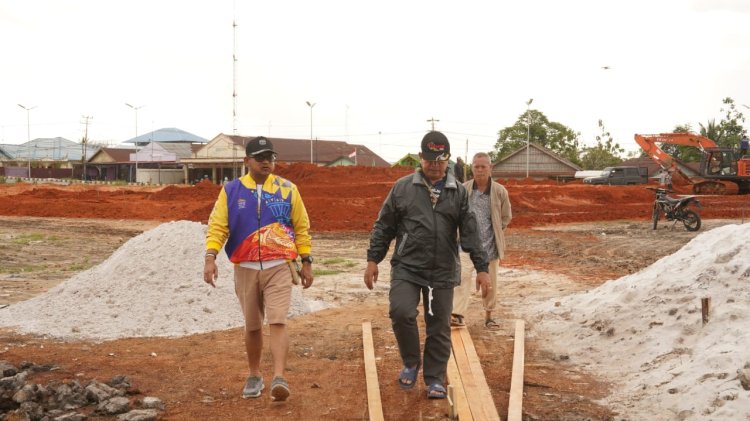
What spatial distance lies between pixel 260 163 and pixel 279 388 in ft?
5.06

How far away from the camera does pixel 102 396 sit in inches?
218

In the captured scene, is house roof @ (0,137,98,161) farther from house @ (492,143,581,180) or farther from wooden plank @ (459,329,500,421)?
wooden plank @ (459,329,500,421)

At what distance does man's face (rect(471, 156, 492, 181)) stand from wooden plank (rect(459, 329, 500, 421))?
1.84 meters

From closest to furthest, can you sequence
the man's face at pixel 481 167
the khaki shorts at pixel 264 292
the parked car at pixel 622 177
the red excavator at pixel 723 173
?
the khaki shorts at pixel 264 292 → the man's face at pixel 481 167 → the red excavator at pixel 723 173 → the parked car at pixel 622 177

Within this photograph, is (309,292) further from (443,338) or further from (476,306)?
(443,338)

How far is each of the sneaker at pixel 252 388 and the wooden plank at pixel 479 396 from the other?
4.91ft

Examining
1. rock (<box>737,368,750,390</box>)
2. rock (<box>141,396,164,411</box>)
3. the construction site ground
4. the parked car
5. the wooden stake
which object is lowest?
the construction site ground

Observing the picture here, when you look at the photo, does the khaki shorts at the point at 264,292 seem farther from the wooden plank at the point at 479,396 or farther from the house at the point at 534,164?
the house at the point at 534,164

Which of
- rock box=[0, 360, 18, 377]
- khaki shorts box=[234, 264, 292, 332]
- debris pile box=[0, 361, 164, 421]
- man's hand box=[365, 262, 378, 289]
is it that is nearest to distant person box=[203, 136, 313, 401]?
khaki shorts box=[234, 264, 292, 332]

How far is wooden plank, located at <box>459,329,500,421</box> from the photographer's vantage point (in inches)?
201

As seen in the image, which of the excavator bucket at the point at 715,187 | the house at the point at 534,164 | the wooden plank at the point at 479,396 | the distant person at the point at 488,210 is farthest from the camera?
the house at the point at 534,164

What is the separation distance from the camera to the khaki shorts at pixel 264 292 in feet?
17.9

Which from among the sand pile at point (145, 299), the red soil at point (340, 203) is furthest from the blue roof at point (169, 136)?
the sand pile at point (145, 299)

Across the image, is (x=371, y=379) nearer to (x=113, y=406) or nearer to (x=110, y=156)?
(x=113, y=406)
